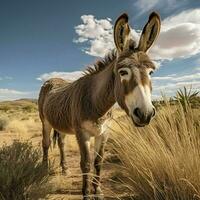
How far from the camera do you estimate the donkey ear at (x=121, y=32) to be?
4070 millimetres

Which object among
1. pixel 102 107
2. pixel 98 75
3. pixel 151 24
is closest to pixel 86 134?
pixel 102 107

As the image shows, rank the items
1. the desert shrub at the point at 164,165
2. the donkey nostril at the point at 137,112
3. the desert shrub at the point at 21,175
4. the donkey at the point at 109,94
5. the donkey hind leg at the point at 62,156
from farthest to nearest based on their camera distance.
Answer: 1. the donkey hind leg at the point at 62,156
2. the desert shrub at the point at 21,175
3. the donkey at the point at 109,94
4. the donkey nostril at the point at 137,112
5. the desert shrub at the point at 164,165

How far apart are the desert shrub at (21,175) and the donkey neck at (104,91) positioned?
1.22 m

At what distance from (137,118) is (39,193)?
1822 millimetres

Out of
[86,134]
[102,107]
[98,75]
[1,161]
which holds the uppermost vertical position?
[98,75]

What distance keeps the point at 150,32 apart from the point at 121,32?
0.40 metres

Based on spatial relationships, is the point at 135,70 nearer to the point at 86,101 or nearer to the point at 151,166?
the point at 151,166

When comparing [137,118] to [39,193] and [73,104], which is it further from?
[73,104]

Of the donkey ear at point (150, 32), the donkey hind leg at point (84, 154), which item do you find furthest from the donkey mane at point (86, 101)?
the donkey ear at point (150, 32)

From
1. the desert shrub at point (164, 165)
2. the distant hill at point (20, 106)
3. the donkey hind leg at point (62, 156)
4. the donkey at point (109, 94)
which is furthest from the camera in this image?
the distant hill at point (20, 106)

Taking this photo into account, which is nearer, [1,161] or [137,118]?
[137,118]

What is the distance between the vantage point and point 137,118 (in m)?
3.44

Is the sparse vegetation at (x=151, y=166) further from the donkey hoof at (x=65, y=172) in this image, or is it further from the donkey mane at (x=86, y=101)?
the donkey hoof at (x=65, y=172)

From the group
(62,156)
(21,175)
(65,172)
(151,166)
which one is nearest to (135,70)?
(151,166)
